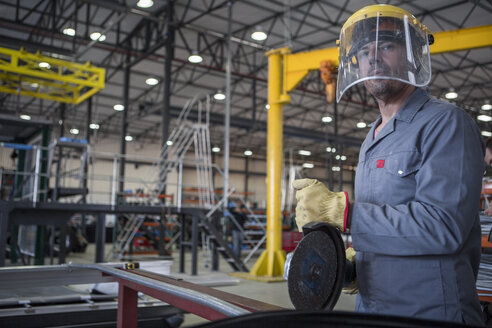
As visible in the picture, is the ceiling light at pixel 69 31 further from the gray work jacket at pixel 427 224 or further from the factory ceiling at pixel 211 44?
the gray work jacket at pixel 427 224

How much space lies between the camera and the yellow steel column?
27.0ft

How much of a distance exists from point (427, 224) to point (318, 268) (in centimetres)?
40

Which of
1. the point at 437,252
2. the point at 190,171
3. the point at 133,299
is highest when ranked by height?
the point at 190,171

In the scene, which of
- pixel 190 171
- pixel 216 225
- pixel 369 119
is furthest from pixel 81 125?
pixel 216 225

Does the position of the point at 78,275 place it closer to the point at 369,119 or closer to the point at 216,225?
the point at 216,225

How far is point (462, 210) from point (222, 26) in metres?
16.4

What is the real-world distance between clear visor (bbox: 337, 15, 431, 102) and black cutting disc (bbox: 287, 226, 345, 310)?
2.16 ft

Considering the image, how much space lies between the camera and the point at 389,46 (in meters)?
1.75

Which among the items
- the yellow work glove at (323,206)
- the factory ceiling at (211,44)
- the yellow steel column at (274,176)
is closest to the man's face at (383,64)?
the yellow work glove at (323,206)

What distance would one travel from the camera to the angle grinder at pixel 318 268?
4.82ft

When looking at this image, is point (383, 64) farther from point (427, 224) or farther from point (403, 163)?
point (427, 224)

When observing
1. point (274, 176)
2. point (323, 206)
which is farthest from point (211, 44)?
point (323, 206)

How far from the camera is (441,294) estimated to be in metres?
1.44

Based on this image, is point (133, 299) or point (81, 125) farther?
point (81, 125)
